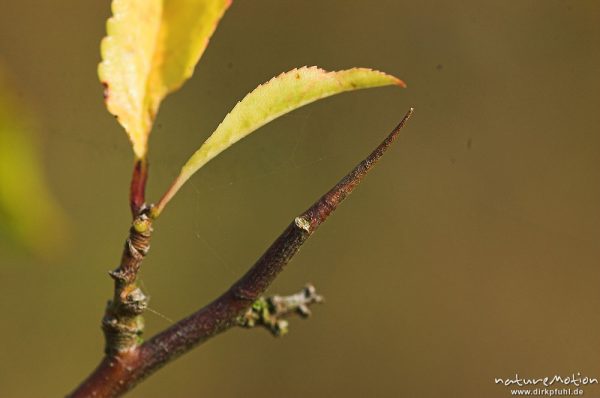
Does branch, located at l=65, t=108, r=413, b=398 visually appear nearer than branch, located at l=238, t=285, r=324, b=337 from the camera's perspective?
Yes

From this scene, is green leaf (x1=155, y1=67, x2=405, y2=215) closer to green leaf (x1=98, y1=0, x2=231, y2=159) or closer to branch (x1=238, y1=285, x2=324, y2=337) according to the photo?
green leaf (x1=98, y1=0, x2=231, y2=159)

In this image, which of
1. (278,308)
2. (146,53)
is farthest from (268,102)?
(278,308)

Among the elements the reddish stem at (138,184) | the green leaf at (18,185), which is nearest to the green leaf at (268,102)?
the reddish stem at (138,184)

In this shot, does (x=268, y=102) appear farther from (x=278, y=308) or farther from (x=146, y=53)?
(x=278, y=308)

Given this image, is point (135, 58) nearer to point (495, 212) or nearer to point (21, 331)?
point (21, 331)

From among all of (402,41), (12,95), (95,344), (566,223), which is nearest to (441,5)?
(402,41)

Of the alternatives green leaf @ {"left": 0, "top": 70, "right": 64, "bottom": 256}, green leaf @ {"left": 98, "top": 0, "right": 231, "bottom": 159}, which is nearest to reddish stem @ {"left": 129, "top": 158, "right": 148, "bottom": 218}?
green leaf @ {"left": 98, "top": 0, "right": 231, "bottom": 159}
